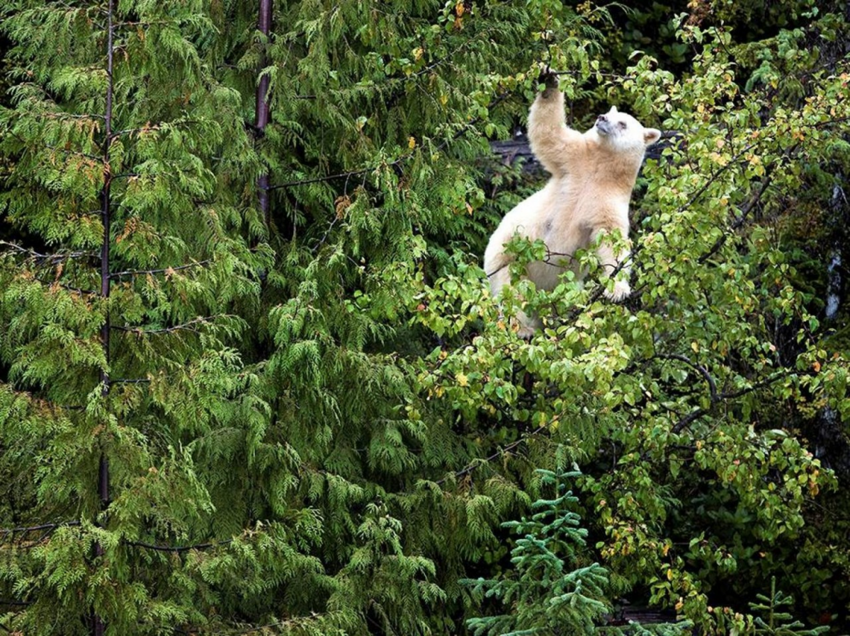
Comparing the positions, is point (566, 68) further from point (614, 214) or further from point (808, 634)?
point (808, 634)

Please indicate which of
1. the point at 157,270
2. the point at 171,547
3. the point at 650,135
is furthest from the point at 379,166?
the point at 171,547

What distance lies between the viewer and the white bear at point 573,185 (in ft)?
20.7

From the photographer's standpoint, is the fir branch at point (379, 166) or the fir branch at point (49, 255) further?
the fir branch at point (379, 166)

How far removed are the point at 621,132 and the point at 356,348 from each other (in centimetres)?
180

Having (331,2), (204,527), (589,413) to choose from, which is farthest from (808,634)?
(331,2)

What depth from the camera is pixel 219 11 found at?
6.59 m

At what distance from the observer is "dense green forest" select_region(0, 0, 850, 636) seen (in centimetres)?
447

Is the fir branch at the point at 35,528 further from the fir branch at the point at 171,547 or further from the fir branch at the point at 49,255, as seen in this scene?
the fir branch at the point at 49,255

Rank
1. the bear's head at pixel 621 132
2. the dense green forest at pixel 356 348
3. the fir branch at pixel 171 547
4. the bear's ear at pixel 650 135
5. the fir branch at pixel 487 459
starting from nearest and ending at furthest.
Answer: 1. the dense green forest at pixel 356 348
2. the fir branch at pixel 171 547
3. the bear's head at pixel 621 132
4. the bear's ear at pixel 650 135
5. the fir branch at pixel 487 459

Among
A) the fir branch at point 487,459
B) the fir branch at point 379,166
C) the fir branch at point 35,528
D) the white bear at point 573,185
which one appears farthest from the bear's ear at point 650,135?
the fir branch at point 35,528

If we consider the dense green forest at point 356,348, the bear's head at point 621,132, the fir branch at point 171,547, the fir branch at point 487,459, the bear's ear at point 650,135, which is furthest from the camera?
the fir branch at point 487,459

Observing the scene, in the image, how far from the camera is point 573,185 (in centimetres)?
656

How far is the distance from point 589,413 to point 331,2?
8.47 ft

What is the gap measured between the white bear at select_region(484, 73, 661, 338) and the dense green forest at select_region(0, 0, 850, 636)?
7.4 inches
